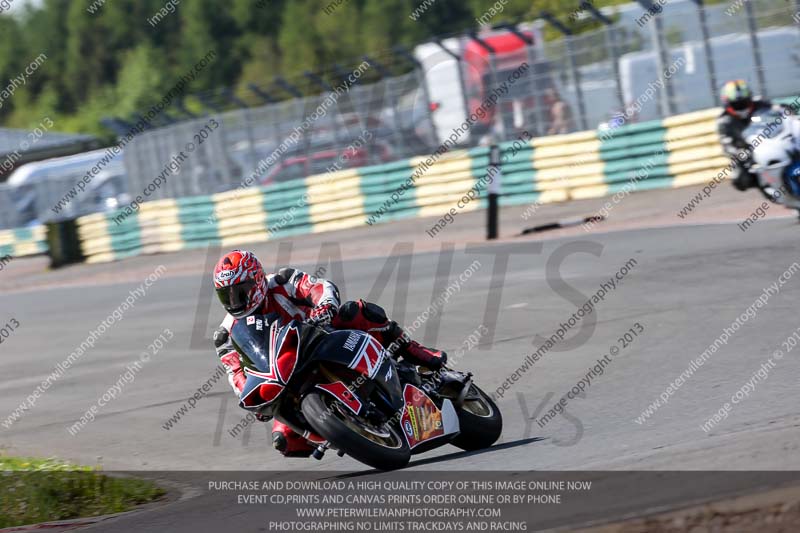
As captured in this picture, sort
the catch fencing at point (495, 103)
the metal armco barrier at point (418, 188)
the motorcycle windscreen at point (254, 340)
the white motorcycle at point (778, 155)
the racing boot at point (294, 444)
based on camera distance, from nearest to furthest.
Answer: the motorcycle windscreen at point (254, 340)
the racing boot at point (294, 444)
the white motorcycle at point (778, 155)
the catch fencing at point (495, 103)
the metal armco barrier at point (418, 188)

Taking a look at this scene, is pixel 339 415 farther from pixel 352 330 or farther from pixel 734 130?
pixel 734 130

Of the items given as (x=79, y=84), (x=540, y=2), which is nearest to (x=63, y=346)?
(x=540, y=2)

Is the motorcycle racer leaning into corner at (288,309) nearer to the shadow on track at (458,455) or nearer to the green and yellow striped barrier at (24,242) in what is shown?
the shadow on track at (458,455)

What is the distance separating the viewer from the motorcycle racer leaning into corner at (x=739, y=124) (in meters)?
15.4

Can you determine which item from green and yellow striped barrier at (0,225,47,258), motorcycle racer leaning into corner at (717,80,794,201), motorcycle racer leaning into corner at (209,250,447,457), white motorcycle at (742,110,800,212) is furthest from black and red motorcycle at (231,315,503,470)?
green and yellow striped barrier at (0,225,47,258)

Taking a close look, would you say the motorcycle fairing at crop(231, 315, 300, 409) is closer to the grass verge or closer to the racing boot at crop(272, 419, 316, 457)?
the racing boot at crop(272, 419, 316, 457)

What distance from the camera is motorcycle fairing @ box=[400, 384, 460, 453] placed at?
6.95m

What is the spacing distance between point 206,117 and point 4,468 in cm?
1998

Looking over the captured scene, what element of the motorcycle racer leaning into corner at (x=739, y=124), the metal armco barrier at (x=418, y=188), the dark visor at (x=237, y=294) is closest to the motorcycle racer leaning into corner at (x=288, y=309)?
the dark visor at (x=237, y=294)

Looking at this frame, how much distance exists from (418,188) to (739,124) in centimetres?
932

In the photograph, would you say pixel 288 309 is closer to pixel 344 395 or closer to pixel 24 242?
pixel 344 395

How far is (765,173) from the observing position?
1434 centimetres

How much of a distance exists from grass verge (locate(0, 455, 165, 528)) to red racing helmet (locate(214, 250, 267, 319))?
4.83 ft

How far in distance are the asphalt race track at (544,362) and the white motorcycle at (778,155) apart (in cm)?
46
